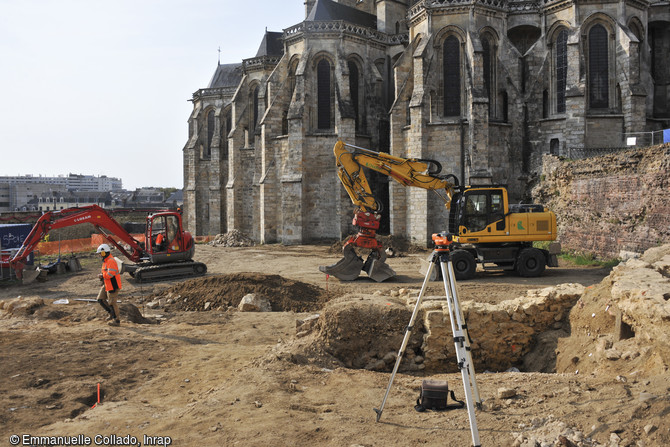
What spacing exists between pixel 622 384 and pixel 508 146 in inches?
856

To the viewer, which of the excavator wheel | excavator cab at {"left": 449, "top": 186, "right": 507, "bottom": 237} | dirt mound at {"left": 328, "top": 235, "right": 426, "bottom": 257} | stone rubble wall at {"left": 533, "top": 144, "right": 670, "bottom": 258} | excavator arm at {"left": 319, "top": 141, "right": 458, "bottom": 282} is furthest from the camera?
dirt mound at {"left": 328, "top": 235, "right": 426, "bottom": 257}

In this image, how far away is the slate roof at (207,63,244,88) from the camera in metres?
42.7

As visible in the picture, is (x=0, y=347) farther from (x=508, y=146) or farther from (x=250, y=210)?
(x=250, y=210)

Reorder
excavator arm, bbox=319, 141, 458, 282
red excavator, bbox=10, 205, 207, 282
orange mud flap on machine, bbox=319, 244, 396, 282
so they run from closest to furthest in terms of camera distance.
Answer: excavator arm, bbox=319, 141, 458, 282 < orange mud flap on machine, bbox=319, 244, 396, 282 < red excavator, bbox=10, 205, 207, 282

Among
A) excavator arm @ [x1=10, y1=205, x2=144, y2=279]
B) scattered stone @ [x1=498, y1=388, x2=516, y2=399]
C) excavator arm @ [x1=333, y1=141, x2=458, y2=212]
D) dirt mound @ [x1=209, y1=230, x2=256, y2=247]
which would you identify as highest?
excavator arm @ [x1=333, y1=141, x2=458, y2=212]

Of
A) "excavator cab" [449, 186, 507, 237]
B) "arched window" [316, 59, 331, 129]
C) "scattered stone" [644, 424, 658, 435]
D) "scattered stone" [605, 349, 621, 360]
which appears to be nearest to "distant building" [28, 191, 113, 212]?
"arched window" [316, 59, 331, 129]

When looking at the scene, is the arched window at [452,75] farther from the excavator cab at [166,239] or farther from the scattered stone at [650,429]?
the scattered stone at [650,429]

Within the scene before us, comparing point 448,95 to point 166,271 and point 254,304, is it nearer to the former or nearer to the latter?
point 166,271

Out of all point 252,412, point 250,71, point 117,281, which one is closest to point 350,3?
point 250,71

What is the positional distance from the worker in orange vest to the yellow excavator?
7380mm

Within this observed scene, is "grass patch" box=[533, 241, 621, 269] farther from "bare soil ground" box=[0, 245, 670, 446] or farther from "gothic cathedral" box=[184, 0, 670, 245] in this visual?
"bare soil ground" box=[0, 245, 670, 446]

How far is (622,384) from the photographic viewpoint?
5199 millimetres

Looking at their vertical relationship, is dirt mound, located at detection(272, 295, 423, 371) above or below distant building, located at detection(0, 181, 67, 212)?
below

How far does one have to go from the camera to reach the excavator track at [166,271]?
17330mm
